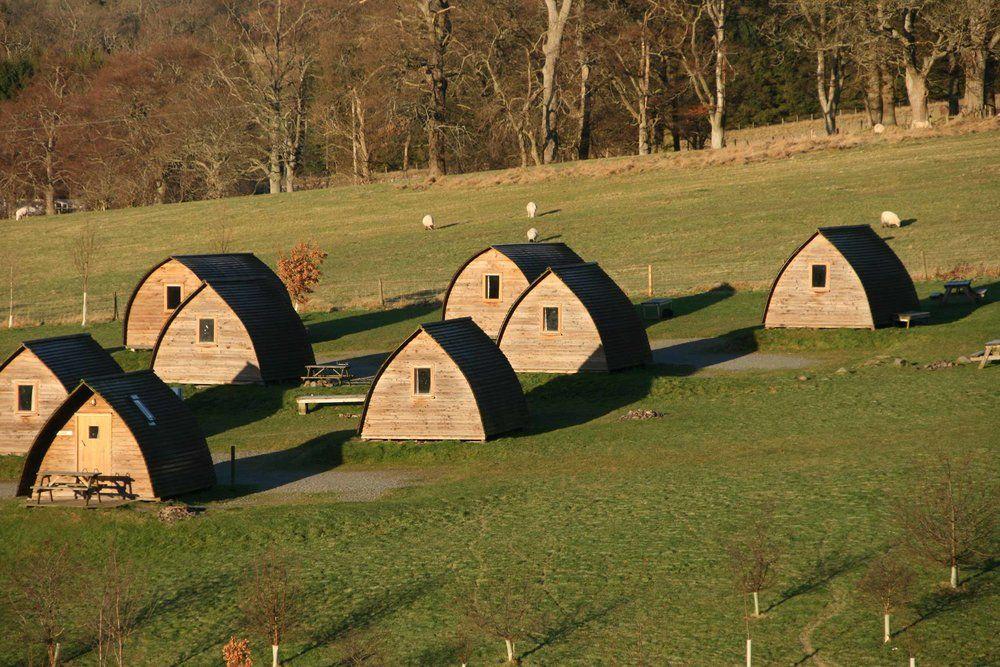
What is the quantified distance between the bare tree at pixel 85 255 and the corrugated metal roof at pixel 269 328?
18.7 m

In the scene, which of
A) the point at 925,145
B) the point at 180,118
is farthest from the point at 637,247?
the point at 180,118

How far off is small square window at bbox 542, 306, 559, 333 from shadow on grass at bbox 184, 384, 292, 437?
10.6 meters

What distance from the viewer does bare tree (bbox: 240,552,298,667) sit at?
88.0ft

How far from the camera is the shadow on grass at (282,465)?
39703mm

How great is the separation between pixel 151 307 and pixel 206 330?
8185 mm

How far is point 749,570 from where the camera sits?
26781 mm

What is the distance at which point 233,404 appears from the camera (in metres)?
52.2

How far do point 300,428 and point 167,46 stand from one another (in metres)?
108

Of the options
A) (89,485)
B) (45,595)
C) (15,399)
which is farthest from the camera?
(15,399)

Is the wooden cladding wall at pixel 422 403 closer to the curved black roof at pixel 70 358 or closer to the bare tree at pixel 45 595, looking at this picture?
the curved black roof at pixel 70 358

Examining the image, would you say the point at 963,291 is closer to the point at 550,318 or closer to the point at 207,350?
the point at 550,318

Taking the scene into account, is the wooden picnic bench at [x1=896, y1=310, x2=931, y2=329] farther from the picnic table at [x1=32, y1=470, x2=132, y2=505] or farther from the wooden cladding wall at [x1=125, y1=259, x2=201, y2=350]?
the wooden cladding wall at [x1=125, y1=259, x2=201, y2=350]

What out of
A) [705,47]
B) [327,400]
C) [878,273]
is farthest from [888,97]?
[327,400]

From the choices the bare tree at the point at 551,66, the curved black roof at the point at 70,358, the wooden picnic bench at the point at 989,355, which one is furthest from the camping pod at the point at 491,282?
the bare tree at the point at 551,66
